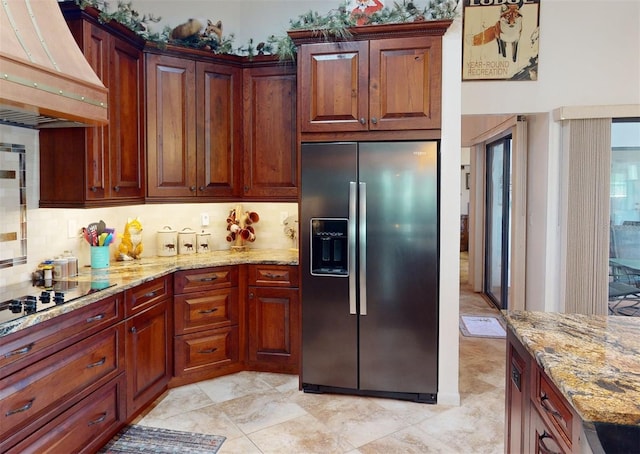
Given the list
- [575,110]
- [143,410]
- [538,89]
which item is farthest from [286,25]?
[143,410]

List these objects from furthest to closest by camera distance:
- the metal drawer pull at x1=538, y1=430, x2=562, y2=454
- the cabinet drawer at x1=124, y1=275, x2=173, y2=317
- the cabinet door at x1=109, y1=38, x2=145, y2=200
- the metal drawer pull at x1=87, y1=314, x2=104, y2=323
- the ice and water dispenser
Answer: the ice and water dispenser < the cabinet door at x1=109, y1=38, x2=145, y2=200 < the cabinet drawer at x1=124, y1=275, x2=173, y2=317 < the metal drawer pull at x1=87, y1=314, x2=104, y2=323 < the metal drawer pull at x1=538, y1=430, x2=562, y2=454

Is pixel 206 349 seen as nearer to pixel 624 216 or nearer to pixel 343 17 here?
pixel 343 17

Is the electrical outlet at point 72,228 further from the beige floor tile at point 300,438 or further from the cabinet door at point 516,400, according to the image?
the cabinet door at point 516,400

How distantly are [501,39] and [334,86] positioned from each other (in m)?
1.97

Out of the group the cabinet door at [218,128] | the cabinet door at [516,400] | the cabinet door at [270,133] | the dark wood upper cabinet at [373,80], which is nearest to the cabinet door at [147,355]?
the cabinet door at [218,128]

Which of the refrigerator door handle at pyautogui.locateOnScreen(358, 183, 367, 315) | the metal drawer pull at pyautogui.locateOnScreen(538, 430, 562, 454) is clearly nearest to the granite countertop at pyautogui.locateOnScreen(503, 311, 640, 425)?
the metal drawer pull at pyautogui.locateOnScreen(538, 430, 562, 454)

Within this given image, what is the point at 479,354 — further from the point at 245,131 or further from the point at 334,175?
the point at 245,131

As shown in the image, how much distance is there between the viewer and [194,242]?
12.2ft

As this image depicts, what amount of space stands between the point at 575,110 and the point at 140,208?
12.3ft

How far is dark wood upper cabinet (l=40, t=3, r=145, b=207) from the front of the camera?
266 cm

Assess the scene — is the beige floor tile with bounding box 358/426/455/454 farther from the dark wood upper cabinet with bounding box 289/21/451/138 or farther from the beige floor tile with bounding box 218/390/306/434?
the dark wood upper cabinet with bounding box 289/21/451/138

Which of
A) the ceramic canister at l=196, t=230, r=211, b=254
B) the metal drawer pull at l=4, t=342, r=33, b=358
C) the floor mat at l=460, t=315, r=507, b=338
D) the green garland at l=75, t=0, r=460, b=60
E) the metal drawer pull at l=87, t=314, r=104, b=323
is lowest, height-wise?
the floor mat at l=460, t=315, r=507, b=338

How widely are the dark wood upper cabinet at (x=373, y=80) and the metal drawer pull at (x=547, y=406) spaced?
1883 millimetres

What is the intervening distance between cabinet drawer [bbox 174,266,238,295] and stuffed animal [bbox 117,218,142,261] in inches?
19.9
